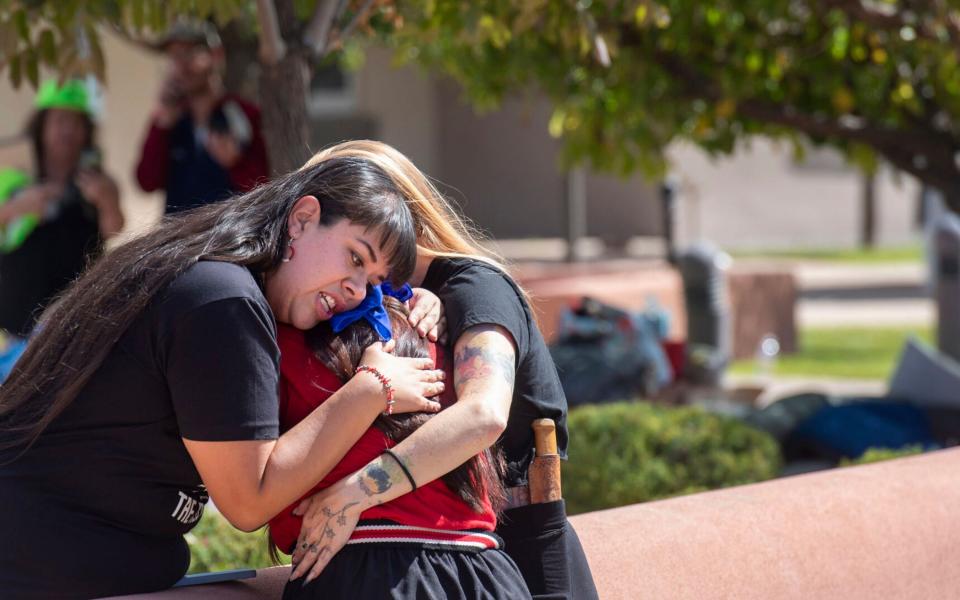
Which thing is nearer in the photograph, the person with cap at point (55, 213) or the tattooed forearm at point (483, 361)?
the tattooed forearm at point (483, 361)

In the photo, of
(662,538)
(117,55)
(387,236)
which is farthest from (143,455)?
(117,55)

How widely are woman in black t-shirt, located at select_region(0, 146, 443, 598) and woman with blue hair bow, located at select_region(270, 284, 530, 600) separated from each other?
0.05 m

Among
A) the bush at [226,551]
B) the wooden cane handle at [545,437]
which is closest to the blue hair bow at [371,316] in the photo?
the wooden cane handle at [545,437]

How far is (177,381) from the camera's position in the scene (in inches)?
85.4

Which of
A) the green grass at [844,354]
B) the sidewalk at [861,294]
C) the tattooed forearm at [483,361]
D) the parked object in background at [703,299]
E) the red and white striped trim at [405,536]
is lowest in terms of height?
the sidewalk at [861,294]

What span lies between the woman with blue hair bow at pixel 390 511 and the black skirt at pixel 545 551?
0.53 feet

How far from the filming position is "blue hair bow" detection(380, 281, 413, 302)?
2.50m

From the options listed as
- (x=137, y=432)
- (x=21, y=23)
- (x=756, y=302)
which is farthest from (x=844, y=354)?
(x=137, y=432)

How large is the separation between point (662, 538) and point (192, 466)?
3.93ft

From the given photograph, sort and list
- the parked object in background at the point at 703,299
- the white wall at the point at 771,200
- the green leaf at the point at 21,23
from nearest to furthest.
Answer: the green leaf at the point at 21,23
the parked object in background at the point at 703,299
the white wall at the point at 771,200

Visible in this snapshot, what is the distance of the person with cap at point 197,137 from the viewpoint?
5.41m

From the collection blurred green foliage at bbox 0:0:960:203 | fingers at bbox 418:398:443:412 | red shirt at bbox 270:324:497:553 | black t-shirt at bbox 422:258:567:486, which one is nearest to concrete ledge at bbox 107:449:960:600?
black t-shirt at bbox 422:258:567:486

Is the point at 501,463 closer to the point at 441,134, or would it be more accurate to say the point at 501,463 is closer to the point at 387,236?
the point at 387,236

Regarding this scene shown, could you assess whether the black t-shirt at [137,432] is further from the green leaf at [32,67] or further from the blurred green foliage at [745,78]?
the blurred green foliage at [745,78]
